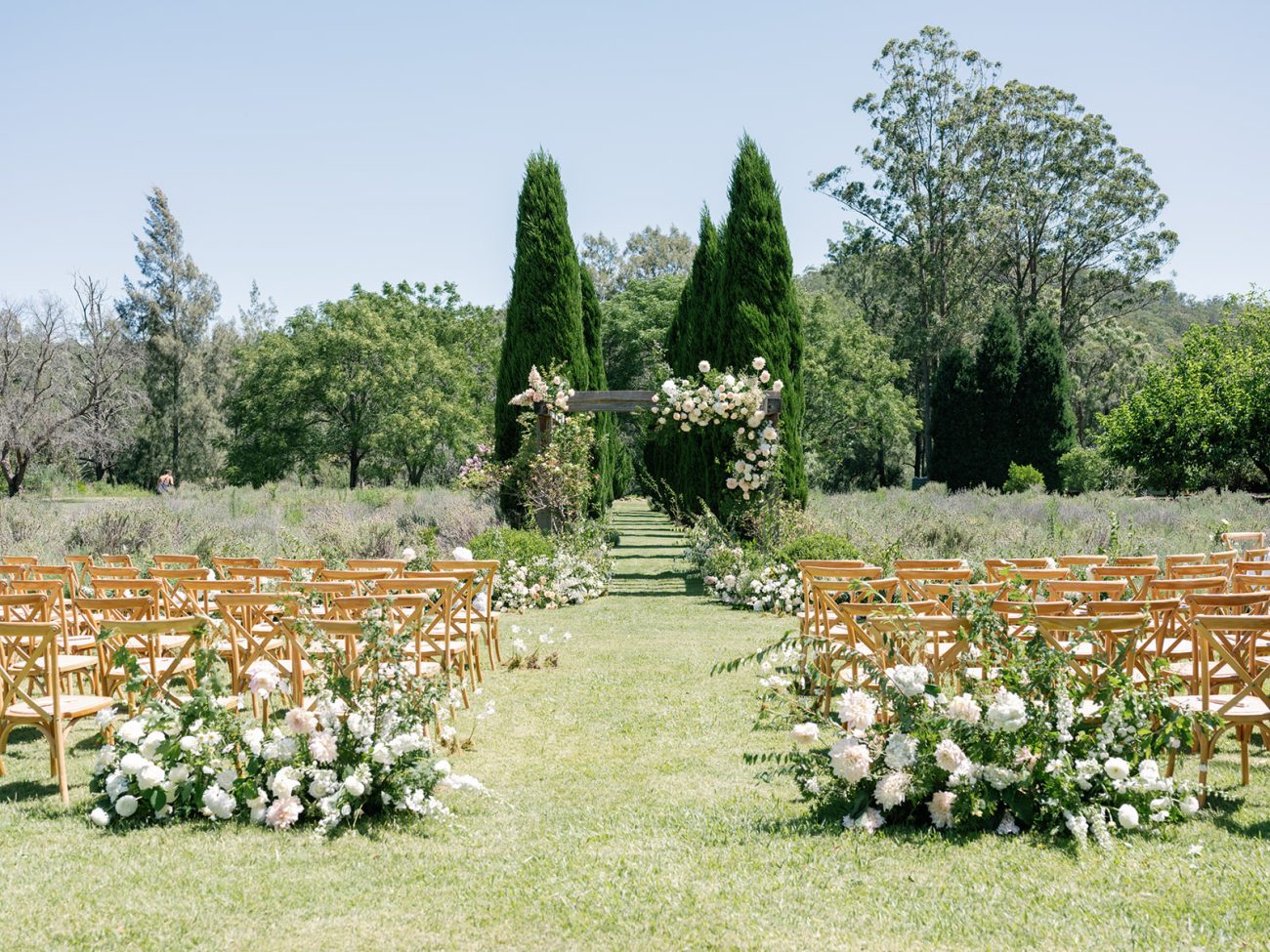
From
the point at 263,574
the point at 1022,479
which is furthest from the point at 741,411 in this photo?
the point at 1022,479

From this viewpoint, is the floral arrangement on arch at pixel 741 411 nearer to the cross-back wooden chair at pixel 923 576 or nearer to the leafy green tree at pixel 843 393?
the cross-back wooden chair at pixel 923 576

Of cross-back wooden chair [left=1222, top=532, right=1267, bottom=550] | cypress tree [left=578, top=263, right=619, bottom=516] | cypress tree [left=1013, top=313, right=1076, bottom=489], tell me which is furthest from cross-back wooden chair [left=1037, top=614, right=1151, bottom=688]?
cypress tree [left=1013, top=313, right=1076, bottom=489]

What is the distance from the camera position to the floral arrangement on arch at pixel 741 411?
1229 cm

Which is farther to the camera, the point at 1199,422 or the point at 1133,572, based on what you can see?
the point at 1199,422

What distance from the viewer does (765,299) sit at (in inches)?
507

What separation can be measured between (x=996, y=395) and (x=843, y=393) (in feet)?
15.6

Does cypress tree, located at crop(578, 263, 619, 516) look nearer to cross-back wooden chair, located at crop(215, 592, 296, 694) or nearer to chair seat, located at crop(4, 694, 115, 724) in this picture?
cross-back wooden chair, located at crop(215, 592, 296, 694)

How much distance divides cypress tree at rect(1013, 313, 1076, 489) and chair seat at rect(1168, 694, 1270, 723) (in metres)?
24.3

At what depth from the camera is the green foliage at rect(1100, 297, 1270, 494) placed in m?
17.3

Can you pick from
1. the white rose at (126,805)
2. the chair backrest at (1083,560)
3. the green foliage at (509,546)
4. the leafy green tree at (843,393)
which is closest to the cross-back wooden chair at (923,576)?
the chair backrest at (1083,560)

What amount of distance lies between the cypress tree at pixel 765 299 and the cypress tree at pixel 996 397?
16899 millimetres

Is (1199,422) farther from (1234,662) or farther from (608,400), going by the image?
(1234,662)

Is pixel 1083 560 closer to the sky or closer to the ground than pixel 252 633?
closer to the sky

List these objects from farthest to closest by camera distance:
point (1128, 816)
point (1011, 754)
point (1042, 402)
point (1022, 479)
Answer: point (1042, 402), point (1022, 479), point (1011, 754), point (1128, 816)
